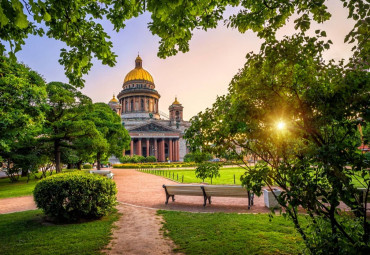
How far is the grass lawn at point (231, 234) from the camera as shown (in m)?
5.05

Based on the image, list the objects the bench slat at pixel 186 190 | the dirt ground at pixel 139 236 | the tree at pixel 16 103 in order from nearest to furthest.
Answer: the dirt ground at pixel 139 236, the bench slat at pixel 186 190, the tree at pixel 16 103

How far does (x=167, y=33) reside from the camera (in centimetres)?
489

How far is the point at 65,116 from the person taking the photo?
1873cm

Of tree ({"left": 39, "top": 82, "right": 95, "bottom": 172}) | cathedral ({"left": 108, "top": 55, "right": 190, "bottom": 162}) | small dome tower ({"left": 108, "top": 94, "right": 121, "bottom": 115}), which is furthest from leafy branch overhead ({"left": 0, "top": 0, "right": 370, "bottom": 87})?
small dome tower ({"left": 108, "top": 94, "right": 121, "bottom": 115})

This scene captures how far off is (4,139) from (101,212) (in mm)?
9089

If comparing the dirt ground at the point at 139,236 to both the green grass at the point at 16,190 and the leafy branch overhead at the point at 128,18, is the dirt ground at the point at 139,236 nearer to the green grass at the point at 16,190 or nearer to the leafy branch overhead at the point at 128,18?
the leafy branch overhead at the point at 128,18

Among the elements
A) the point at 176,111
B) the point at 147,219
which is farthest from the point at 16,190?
the point at 176,111

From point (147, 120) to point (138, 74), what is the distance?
19.8 meters

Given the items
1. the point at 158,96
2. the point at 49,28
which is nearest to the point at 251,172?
the point at 49,28

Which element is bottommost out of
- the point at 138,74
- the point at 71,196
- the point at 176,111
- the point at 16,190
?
the point at 16,190

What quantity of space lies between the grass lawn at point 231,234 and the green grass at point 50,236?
75.8 inches

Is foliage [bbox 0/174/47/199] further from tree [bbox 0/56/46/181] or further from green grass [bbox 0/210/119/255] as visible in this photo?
green grass [bbox 0/210/119/255]

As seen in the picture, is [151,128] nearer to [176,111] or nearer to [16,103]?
[176,111]

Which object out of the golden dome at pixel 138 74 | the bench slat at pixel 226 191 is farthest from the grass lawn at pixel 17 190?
the golden dome at pixel 138 74
